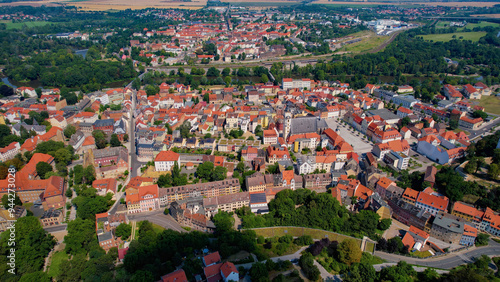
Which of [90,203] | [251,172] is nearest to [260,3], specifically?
[251,172]

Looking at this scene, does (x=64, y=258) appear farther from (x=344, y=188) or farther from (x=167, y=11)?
(x=167, y=11)

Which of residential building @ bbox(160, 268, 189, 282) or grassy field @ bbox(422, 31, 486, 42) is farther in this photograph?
grassy field @ bbox(422, 31, 486, 42)

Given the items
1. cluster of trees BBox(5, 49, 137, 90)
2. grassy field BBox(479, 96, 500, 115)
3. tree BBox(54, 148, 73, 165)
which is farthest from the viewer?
cluster of trees BBox(5, 49, 137, 90)

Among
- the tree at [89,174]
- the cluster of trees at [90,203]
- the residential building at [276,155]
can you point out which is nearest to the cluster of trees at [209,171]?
the residential building at [276,155]

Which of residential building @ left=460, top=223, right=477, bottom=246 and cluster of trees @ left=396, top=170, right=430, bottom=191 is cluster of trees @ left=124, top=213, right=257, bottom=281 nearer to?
cluster of trees @ left=396, top=170, right=430, bottom=191

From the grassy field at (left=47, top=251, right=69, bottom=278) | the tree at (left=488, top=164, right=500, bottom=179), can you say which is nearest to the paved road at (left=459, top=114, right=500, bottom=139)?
the tree at (left=488, top=164, right=500, bottom=179)

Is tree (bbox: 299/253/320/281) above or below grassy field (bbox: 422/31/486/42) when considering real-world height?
below
